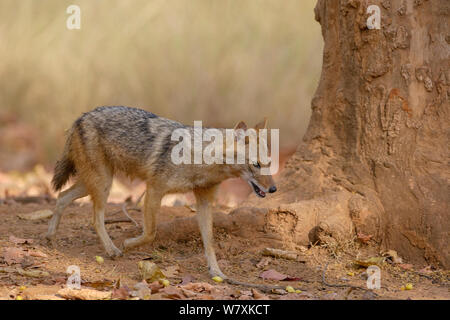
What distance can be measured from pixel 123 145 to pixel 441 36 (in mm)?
3597

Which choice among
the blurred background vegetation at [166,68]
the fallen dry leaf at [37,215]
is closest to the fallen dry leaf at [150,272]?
the fallen dry leaf at [37,215]

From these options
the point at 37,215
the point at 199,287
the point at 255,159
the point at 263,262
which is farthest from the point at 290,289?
the point at 37,215

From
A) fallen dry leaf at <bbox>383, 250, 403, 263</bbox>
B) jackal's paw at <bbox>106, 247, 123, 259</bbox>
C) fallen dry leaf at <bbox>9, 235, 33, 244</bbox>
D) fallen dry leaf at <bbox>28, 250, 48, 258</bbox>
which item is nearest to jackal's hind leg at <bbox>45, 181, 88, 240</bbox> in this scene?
fallen dry leaf at <bbox>9, 235, 33, 244</bbox>

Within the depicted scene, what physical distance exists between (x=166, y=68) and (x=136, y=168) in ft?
20.0

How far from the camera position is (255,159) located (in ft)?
17.9

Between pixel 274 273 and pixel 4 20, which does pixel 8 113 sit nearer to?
pixel 4 20

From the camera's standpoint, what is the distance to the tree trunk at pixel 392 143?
A: 5.71 m

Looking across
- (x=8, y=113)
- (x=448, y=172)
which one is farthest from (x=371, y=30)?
(x=8, y=113)

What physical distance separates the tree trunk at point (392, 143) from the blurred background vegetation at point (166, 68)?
5.32 m

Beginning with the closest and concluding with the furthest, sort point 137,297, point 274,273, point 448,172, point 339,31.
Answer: point 137,297 < point 274,273 < point 448,172 < point 339,31

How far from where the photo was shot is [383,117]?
19.6 feet

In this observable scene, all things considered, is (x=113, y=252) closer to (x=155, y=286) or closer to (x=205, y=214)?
(x=205, y=214)

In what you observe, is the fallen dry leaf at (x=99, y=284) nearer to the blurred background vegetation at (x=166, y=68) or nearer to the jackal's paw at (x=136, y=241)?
the jackal's paw at (x=136, y=241)

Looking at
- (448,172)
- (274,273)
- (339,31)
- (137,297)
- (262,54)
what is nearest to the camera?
(137,297)
